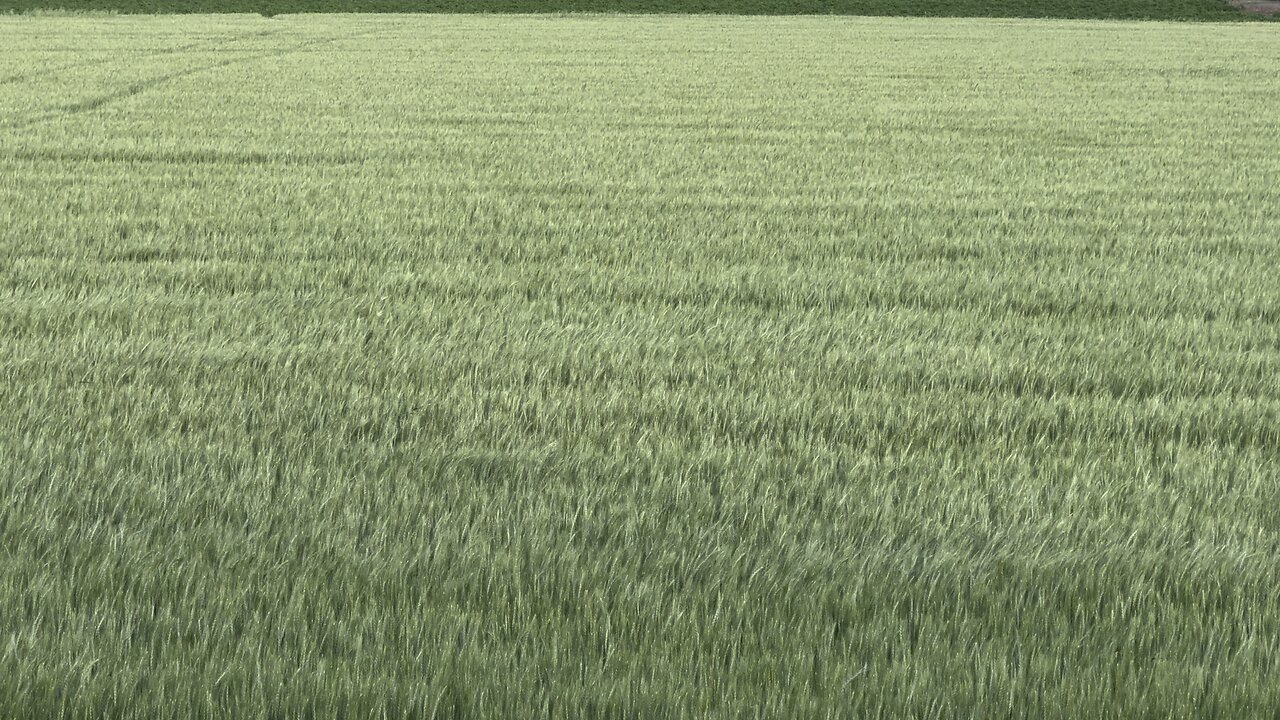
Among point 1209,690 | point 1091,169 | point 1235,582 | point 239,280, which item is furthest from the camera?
point 1091,169

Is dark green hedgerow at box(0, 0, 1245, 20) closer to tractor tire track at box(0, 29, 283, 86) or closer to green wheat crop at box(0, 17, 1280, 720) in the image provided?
tractor tire track at box(0, 29, 283, 86)

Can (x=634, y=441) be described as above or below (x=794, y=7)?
below

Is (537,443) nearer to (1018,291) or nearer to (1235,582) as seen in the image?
(1235,582)

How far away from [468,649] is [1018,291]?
5.94 m

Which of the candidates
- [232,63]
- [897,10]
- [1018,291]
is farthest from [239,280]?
[897,10]

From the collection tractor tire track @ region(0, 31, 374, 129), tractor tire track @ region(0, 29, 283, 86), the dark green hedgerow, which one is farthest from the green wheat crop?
the dark green hedgerow

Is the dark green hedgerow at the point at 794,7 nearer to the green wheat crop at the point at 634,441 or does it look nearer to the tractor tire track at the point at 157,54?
the tractor tire track at the point at 157,54

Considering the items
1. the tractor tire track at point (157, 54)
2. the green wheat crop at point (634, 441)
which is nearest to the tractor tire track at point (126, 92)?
the tractor tire track at point (157, 54)

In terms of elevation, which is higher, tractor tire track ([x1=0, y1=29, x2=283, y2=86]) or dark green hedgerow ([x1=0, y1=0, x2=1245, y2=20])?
dark green hedgerow ([x1=0, y1=0, x2=1245, y2=20])

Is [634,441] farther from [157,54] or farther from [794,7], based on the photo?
[794,7]

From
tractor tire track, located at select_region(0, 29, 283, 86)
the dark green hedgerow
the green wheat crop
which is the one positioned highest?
the dark green hedgerow

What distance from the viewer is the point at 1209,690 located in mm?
3244

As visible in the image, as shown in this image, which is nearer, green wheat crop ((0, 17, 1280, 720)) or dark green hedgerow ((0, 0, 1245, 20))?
green wheat crop ((0, 17, 1280, 720))

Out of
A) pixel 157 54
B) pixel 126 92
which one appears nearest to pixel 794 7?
pixel 157 54
